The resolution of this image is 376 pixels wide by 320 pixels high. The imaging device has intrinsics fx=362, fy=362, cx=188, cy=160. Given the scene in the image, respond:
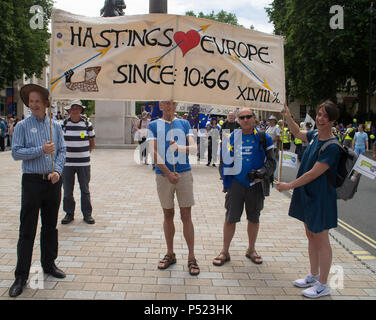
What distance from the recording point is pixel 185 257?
176 inches

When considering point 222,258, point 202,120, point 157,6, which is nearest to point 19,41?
point 202,120

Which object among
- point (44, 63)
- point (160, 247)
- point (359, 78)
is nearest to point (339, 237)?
point (160, 247)

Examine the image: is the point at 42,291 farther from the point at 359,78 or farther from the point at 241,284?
the point at 359,78

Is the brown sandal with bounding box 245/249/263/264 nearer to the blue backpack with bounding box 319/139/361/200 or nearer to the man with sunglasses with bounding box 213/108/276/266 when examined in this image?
the man with sunglasses with bounding box 213/108/276/266

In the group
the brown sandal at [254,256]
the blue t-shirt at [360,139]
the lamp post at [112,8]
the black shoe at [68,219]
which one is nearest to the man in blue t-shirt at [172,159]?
the brown sandal at [254,256]

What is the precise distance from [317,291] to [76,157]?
4005mm

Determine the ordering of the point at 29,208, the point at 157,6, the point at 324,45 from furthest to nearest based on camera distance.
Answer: the point at 324,45
the point at 157,6
the point at 29,208

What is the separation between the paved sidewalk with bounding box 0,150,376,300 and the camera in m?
3.55

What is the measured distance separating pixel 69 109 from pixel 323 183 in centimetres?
408

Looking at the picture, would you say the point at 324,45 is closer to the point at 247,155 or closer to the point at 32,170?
the point at 247,155

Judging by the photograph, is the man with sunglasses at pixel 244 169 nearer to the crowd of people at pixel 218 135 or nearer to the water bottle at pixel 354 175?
the water bottle at pixel 354 175

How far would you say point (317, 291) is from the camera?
11.5 feet

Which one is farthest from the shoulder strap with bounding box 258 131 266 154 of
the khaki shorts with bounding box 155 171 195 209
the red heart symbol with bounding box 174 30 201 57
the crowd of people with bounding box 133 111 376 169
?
the crowd of people with bounding box 133 111 376 169
